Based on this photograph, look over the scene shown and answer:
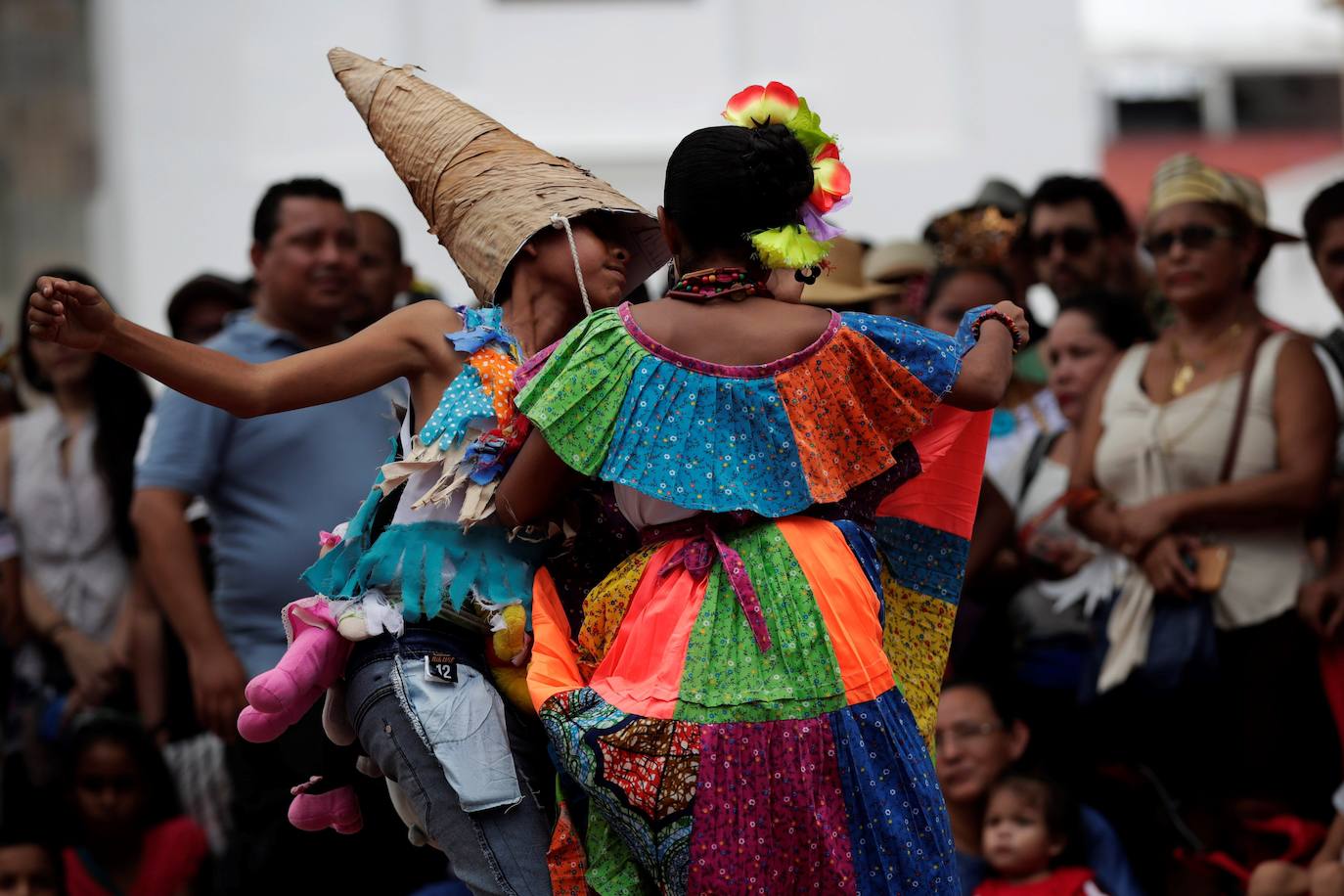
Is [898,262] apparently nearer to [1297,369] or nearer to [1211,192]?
[1211,192]

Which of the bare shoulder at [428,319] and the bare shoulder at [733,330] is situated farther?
the bare shoulder at [428,319]

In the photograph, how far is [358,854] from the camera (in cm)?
564

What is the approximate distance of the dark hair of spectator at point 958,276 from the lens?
249 inches

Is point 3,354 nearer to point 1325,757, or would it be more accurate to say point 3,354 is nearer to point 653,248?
point 653,248

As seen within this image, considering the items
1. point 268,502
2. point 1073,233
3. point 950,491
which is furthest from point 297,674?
point 1073,233

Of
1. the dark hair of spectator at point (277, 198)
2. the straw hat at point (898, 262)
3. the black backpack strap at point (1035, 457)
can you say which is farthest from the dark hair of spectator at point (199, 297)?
the black backpack strap at point (1035, 457)

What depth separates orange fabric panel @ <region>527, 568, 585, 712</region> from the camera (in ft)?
11.5

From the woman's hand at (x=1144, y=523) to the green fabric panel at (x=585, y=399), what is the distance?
2.38 meters

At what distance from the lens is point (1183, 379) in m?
5.47

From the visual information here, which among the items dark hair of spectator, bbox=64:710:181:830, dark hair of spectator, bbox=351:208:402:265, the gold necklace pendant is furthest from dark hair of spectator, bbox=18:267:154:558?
the gold necklace pendant

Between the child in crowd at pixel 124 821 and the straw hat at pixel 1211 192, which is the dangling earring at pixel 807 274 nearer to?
the straw hat at pixel 1211 192

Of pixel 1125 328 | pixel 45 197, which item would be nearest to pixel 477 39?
pixel 1125 328

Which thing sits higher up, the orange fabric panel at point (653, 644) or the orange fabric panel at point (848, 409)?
the orange fabric panel at point (848, 409)

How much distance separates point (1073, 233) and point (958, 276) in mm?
534
